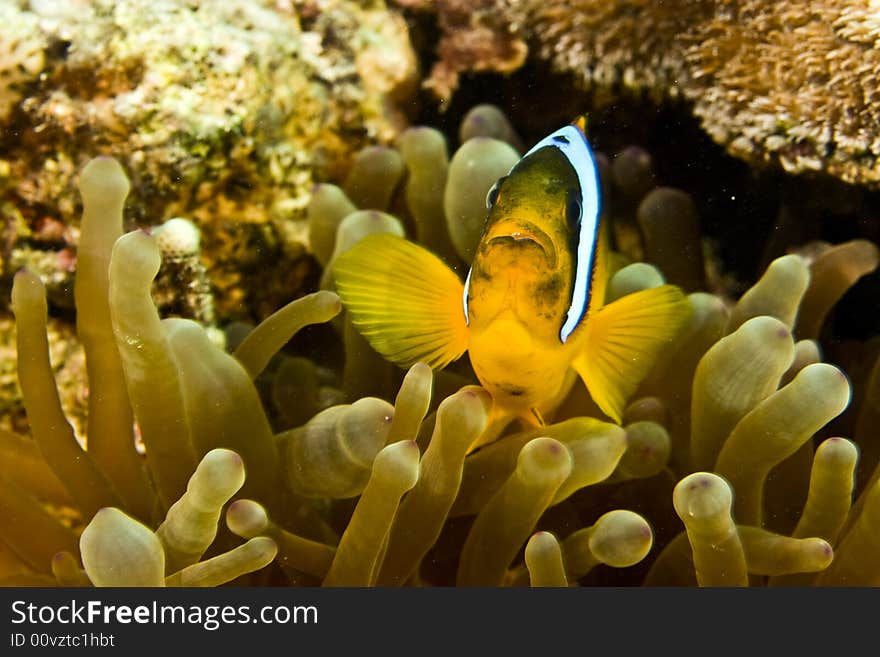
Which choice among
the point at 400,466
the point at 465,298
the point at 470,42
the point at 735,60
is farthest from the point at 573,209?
the point at 470,42

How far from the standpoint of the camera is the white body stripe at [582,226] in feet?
2.97

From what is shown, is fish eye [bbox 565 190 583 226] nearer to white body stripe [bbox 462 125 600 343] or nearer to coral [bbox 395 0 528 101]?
white body stripe [bbox 462 125 600 343]

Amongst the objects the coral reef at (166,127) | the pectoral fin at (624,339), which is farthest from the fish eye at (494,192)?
the coral reef at (166,127)

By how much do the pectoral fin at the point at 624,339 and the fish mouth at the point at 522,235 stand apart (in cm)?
15

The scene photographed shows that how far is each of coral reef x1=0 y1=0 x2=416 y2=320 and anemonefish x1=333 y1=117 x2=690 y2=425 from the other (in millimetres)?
406

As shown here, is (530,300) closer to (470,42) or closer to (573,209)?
(573,209)

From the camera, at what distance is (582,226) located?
0.91 metres

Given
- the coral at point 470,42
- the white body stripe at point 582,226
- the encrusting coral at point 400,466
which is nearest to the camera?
the encrusting coral at point 400,466

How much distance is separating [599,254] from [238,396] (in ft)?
1.40

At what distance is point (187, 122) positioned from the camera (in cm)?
130

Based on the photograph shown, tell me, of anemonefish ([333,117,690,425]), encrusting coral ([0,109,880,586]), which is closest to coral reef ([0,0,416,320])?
encrusting coral ([0,109,880,586])

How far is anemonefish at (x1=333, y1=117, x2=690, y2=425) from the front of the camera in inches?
33.4

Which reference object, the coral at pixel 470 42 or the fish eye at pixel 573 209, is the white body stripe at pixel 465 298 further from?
the coral at pixel 470 42

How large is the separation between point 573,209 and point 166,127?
2.31 feet
